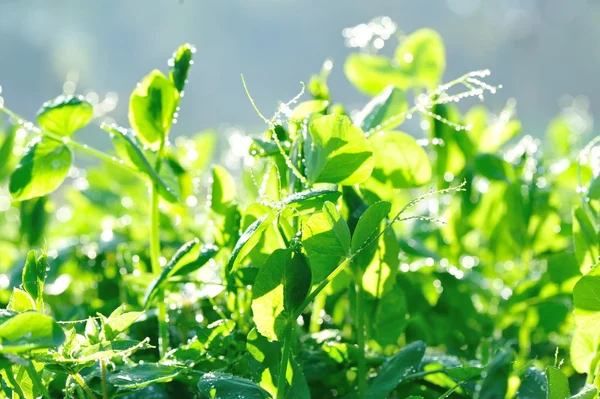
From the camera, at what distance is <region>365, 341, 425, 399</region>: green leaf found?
0.34 meters

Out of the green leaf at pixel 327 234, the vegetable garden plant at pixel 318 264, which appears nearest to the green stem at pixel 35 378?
the vegetable garden plant at pixel 318 264

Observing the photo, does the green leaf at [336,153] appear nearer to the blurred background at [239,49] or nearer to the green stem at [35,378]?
the green stem at [35,378]

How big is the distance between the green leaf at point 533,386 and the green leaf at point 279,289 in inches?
4.6

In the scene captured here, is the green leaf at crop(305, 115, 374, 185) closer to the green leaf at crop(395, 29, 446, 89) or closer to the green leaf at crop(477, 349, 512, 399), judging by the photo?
the green leaf at crop(477, 349, 512, 399)

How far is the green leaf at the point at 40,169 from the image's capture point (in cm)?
40

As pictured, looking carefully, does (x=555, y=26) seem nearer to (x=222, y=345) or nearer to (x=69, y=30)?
(x=69, y=30)

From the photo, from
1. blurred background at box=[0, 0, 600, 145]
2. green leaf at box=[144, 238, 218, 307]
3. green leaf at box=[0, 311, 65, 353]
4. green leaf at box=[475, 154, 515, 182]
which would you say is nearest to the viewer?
green leaf at box=[0, 311, 65, 353]

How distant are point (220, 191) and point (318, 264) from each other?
0.10 meters

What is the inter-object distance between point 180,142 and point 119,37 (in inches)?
371

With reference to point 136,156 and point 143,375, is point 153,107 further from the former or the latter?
point 143,375

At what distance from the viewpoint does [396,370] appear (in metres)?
0.35

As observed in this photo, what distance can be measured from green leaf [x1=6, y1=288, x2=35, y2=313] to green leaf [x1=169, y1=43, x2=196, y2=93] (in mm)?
140

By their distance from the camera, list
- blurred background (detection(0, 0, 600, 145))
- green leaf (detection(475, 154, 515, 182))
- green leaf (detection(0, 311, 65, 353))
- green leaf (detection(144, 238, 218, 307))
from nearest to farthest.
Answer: green leaf (detection(0, 311, 65, 353)) → green leaf (detection(144, 238, 218, 307)) → green leaf (detection(475, 154, 515, 182)) → blurred background (detection(0, 0, 600, 145))

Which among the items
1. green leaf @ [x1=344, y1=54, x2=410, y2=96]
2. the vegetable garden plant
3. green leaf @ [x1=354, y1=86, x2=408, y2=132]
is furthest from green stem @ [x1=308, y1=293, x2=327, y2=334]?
green leaf @ [x1=344, y1=54, x2=410, y2=96]
